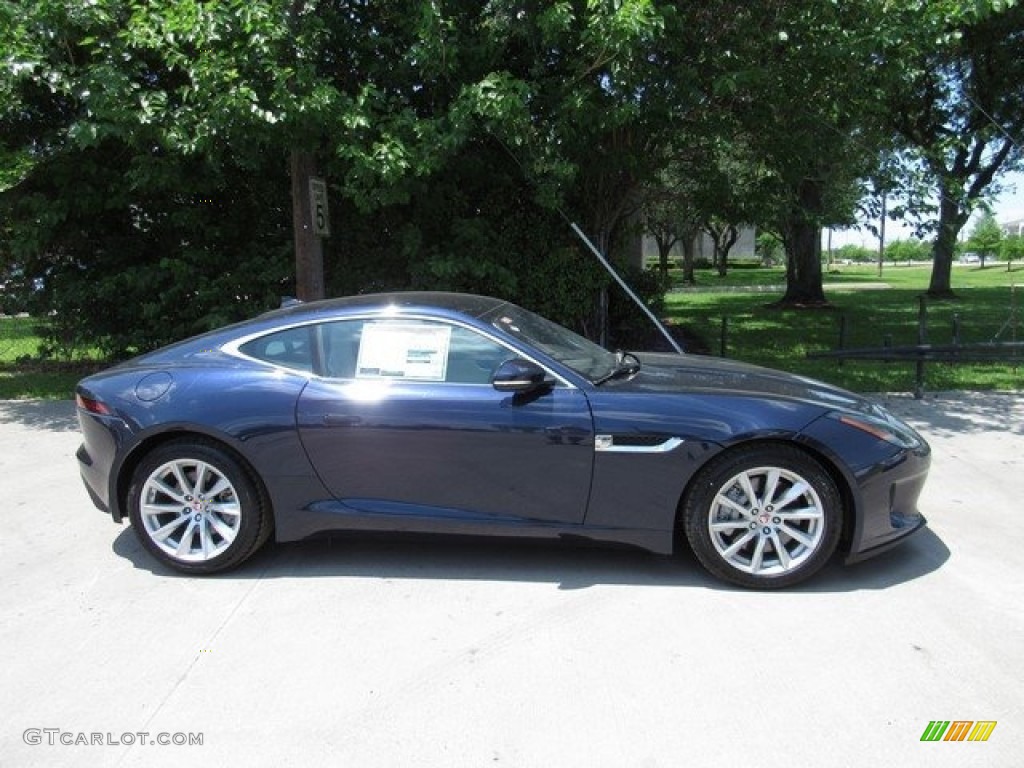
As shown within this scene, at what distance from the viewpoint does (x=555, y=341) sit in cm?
450

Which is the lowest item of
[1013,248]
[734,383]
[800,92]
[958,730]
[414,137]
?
[958,730]

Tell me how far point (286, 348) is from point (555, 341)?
4.86ft

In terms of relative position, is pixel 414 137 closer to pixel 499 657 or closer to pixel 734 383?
pixel 734 383

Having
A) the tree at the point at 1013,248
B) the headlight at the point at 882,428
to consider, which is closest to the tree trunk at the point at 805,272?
the headlight at the point at 882,428

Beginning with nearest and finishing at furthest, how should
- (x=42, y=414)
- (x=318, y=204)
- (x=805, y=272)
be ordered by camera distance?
(x=318, y=204)
(x=42, y=414)
(x=805, y=272)

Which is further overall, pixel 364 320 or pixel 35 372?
pixel 35 372

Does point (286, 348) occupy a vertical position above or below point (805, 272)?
below

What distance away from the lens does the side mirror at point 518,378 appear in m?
3.80

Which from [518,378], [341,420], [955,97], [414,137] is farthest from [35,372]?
[955,97]

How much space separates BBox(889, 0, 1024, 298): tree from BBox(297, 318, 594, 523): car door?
6013mm

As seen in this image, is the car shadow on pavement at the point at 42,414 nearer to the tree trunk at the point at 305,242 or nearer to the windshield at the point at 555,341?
the tree trunk at the point at 305,242

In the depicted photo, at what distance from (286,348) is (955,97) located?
22.0 metres

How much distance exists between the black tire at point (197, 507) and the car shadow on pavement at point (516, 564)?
15 cm

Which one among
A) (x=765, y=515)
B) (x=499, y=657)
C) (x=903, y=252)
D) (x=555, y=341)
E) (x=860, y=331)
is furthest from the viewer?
(x=903, y=252)
